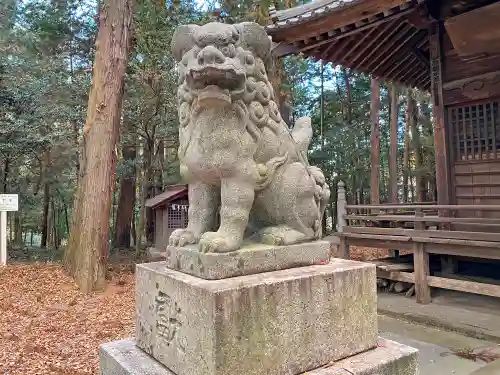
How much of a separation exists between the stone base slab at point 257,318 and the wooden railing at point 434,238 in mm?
3502

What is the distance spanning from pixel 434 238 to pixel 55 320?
197 inches

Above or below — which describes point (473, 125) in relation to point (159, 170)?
below

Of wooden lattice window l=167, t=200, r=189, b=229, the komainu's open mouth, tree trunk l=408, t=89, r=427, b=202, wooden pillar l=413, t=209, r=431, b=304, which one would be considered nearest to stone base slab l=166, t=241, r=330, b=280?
the komainu's open mouth

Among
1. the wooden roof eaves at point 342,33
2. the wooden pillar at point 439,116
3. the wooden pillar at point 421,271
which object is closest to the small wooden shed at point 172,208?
the wooden roof eaves at point 342,33

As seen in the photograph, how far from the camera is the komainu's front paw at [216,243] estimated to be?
1809 millimetres

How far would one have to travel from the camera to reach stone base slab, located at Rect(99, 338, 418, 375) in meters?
1.91

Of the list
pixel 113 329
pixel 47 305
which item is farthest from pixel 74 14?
pixel 113 329

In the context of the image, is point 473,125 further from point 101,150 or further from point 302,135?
point 101,150

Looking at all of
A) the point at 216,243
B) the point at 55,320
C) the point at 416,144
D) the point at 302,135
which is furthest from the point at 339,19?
the point at 416,144

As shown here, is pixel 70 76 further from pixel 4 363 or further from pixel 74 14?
pixel 4 363

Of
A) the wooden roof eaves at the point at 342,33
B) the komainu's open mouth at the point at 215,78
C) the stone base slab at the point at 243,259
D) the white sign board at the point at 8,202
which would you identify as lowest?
the stone base slab at the point at 243,259

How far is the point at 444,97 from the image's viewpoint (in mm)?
5777

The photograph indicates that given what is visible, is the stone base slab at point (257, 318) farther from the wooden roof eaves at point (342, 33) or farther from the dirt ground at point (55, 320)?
the wooden roof eaves at point (342, 33)

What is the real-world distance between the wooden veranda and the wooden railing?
1cm
